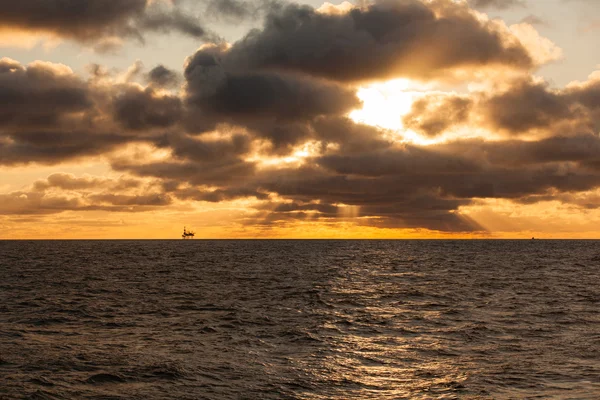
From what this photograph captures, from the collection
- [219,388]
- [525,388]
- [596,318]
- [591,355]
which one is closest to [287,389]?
[219,388]

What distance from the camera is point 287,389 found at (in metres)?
24.6

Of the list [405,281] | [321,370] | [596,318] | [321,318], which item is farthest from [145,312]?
[405,281]

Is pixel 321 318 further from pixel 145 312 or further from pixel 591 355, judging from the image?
pixel 591 355

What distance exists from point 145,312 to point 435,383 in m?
28.3

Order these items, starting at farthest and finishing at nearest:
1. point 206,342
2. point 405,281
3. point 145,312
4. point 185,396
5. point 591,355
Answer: point 405,281 → point 145,312 → point 206,342 → point 591,355 → point 185,396

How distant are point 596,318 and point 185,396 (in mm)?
34022

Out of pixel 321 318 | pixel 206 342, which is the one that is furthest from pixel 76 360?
pixel 321 318

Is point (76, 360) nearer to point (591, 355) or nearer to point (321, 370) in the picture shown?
point (321, 370)

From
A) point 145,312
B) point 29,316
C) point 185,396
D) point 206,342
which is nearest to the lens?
point 185,396

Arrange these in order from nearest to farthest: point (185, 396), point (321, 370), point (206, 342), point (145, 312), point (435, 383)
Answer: point (185, 396) → point (435, 383) → point (321, 370) → point (206, 342) → point (145, 312)

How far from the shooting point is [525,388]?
2461cm

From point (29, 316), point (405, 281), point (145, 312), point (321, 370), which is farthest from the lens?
point (405, 281)

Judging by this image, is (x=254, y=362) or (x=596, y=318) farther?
(x=596, y=318)

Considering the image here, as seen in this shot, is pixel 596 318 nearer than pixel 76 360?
No
